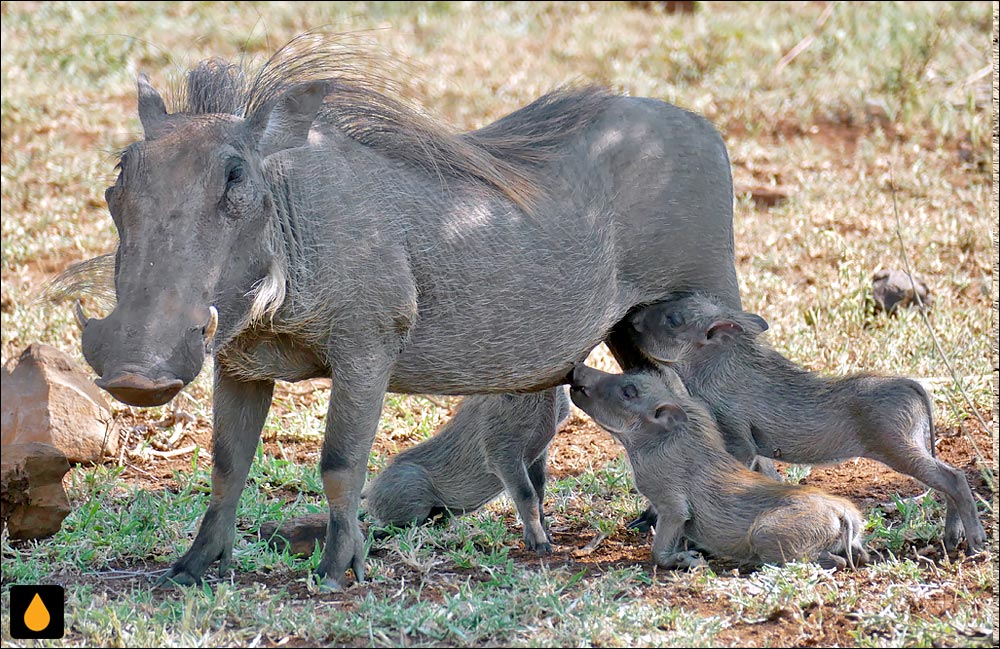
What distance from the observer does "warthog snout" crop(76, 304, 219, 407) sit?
3.02m

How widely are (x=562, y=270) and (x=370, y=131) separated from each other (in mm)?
745

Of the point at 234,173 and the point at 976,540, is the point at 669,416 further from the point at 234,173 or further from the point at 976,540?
the point at 234,173

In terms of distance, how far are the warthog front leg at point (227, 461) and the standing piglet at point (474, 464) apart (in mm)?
627

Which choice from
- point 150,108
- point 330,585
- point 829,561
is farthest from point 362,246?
point 829,561

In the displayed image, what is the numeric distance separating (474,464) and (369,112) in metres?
1.35

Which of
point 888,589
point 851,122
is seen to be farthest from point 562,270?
point 851,122

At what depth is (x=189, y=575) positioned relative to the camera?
3.87m

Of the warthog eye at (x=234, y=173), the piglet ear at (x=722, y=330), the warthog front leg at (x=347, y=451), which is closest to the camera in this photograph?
the warthog eye at (x=234, y=173)

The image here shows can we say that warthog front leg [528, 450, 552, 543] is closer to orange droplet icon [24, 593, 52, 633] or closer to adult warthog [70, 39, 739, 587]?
adult warthog [70, 39, 739, 587]

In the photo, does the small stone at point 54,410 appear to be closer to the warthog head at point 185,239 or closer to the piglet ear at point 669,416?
the warthog head at point 185,239

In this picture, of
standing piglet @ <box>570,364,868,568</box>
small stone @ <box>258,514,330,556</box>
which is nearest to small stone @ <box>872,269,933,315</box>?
standing piglet @ <box>570,364,868,568</box>

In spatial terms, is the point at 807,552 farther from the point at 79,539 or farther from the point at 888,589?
the point at 79,539

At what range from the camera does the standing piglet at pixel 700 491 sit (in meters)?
3.83

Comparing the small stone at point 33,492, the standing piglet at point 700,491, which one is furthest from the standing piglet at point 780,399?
the small stone at point 33,492
